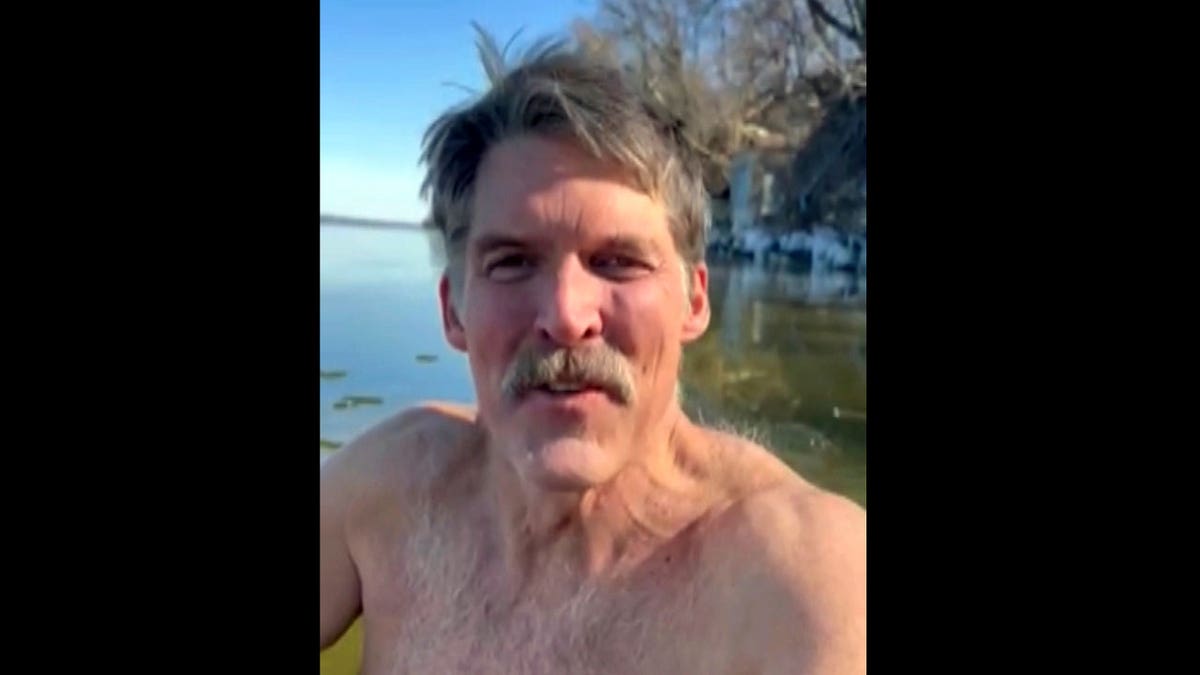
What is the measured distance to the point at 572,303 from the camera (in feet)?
4.27

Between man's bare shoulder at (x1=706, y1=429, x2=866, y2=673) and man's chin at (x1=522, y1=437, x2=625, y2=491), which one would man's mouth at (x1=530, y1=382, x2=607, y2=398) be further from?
man's bare shoulder at (x1=706, y1=429, x2=866, y2=673)

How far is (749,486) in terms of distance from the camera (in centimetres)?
138

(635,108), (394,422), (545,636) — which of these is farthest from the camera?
(394,422)

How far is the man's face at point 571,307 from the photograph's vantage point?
131 centimetres

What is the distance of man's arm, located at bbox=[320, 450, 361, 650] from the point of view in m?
1.55

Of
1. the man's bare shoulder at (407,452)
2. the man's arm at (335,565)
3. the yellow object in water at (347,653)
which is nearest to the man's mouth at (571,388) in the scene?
the man's bare shoulder at (407,452)

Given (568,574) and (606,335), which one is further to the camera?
(568,574)

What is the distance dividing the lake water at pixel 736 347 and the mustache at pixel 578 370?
9 cm

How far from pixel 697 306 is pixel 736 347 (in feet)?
0.23

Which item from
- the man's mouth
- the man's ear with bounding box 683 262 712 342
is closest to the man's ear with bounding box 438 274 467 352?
the man's mouth

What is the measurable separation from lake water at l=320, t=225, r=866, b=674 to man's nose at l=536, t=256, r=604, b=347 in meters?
0.13

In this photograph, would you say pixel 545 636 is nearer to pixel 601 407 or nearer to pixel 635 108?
pixel 601 407
